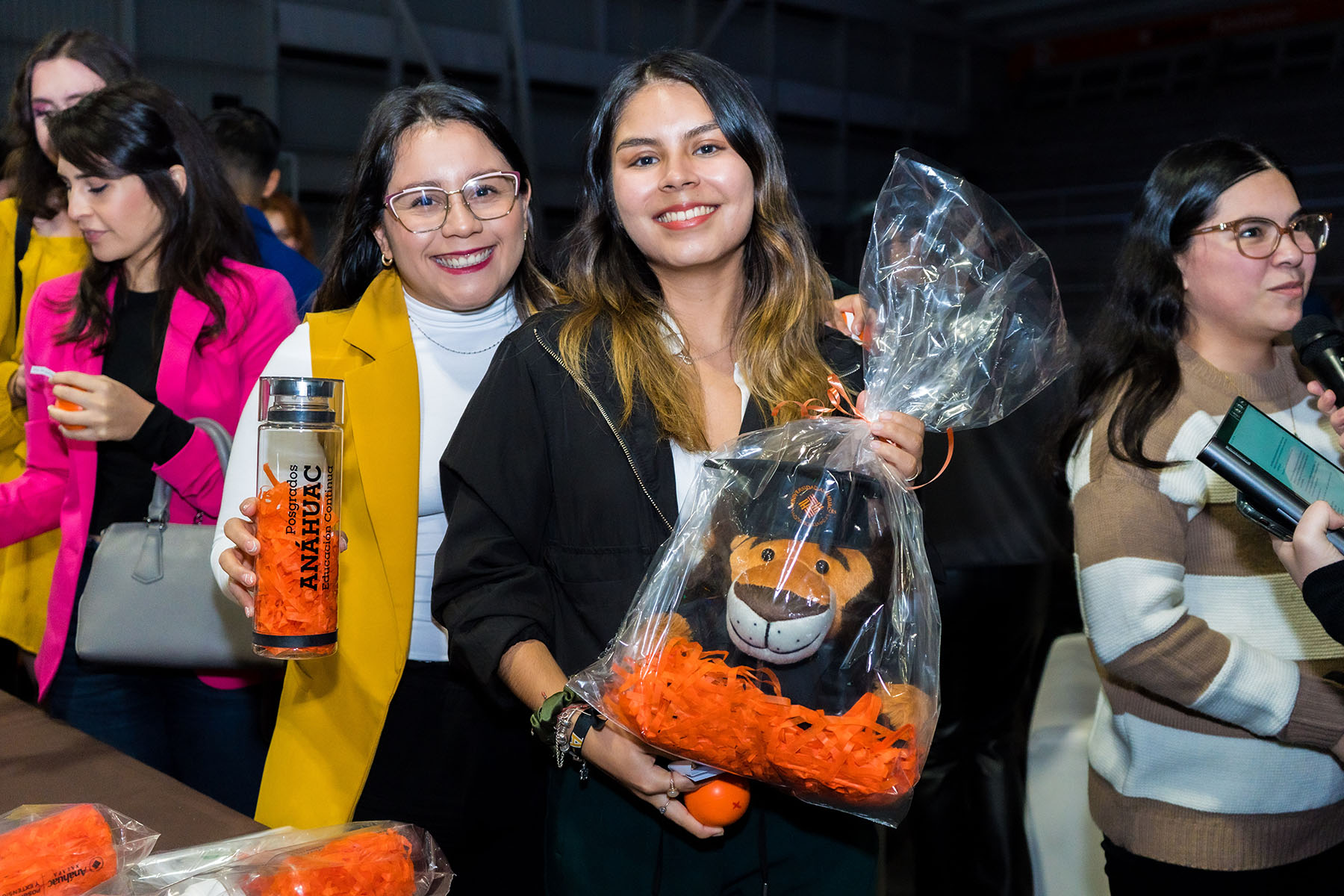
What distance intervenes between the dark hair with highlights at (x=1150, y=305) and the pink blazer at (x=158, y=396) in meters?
1.32

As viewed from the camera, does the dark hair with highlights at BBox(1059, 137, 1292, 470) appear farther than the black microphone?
Yes

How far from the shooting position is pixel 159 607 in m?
1.61

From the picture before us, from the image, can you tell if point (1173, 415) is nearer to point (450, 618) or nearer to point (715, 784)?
point (715, 784)

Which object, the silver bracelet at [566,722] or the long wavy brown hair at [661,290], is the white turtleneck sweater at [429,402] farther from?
the silver bracelet at [566,722]

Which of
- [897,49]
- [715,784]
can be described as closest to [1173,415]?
[715,784]

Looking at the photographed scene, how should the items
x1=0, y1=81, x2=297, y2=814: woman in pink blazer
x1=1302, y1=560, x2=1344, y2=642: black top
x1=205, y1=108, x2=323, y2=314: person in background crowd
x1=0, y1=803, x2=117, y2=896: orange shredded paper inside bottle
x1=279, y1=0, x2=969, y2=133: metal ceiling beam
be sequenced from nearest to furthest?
x1=0, y1=803, x2=117, y2=896: orange shredded paper inside bottle, x1=1302, y1=560, x2=1344, y2=642: black top, x1=0, y1=81, x2=297, y2=814: woman in pink blazer, x1=205, y1=108, x2=323, y2=314: person in background crowd, x1=279, y1=0, x2=969, y2=133: metal ceiling beam

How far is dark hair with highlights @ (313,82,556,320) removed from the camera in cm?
151

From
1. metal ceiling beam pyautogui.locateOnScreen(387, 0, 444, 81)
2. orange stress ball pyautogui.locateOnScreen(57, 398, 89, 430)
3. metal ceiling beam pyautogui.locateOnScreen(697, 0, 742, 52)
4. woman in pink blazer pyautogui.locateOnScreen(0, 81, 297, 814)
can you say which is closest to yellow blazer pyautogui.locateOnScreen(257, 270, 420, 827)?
woman in pink blazer pyautogui.locateOnScreen(0, 81, 297, 814)

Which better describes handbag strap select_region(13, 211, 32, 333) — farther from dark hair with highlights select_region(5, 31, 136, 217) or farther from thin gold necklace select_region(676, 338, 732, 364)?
thin gold necklace select_region(676, 338, 732, 364)

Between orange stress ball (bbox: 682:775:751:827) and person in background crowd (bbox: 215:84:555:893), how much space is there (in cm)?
54

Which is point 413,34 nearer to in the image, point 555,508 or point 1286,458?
point 555,508

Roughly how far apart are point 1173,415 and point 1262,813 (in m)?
0.53

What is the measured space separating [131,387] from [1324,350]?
177 centimetres

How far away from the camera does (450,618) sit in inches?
47.0
